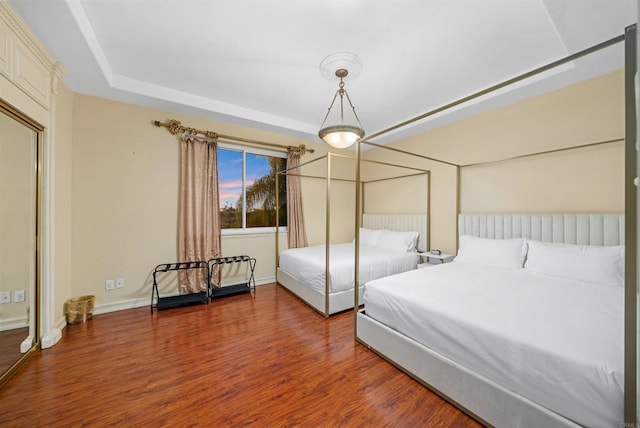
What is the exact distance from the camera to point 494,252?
8.82 ft

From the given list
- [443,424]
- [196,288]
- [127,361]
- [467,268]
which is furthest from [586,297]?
[196,288]

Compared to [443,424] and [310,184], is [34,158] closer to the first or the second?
[310,184]

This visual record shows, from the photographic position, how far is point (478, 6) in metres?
1.79

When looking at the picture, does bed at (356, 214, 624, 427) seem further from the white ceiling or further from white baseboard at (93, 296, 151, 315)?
white baseboard at (93, 296, 151, 315)

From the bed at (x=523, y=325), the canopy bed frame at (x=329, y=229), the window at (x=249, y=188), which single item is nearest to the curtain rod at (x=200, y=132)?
the window at (x=249, y=188)

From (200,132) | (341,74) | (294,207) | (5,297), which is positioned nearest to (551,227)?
(341,74)

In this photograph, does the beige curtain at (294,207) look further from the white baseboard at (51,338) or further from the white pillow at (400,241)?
the white baseboard at (51,338)

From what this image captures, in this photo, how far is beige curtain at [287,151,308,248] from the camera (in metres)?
4.18

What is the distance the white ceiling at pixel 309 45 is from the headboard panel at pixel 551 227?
55.1 inches

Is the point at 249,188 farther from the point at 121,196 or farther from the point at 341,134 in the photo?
the point at 341,134

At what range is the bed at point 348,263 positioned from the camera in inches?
111

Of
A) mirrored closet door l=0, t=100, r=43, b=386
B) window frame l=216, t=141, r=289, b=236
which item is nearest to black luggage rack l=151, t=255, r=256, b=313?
window frame l=216, t=141, r=289, b=236

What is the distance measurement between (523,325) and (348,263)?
1778 mm

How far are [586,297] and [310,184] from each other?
12.0 feet
